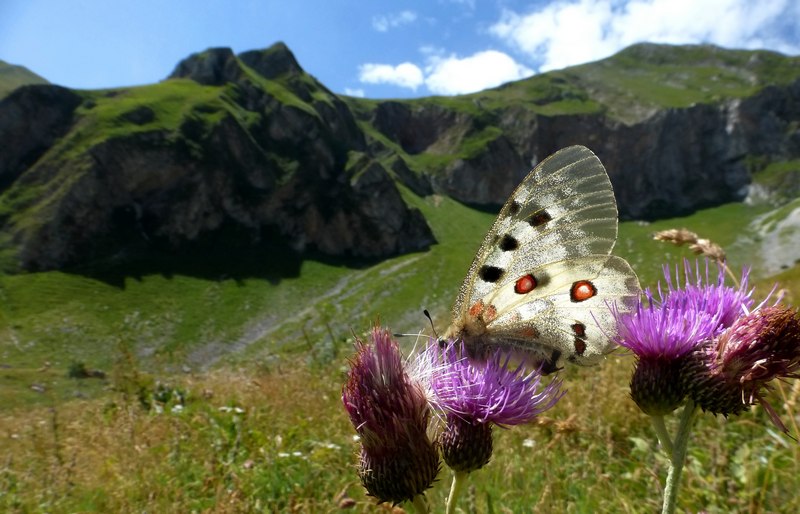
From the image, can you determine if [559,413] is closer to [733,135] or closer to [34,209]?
[34,209]

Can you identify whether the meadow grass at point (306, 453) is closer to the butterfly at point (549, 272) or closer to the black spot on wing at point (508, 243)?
the butterfly at point (549, 272)

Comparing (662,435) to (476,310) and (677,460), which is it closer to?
(677,460)

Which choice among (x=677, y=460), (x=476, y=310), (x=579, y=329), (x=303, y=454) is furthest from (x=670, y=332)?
(x=303, y=454)

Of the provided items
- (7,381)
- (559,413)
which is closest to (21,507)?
(559,413)

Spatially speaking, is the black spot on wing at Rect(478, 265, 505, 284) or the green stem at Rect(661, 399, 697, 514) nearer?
the green stem at Rect(661, 399, 697, 514)

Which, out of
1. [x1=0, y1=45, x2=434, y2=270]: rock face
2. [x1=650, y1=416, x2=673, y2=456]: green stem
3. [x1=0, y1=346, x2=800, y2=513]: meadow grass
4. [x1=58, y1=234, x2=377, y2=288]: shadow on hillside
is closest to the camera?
[x1=650, y1=416, x2=673, y2=456]: green stem

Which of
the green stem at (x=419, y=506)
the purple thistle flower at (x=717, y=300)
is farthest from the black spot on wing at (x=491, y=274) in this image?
the green stem at (x=419, y=506)

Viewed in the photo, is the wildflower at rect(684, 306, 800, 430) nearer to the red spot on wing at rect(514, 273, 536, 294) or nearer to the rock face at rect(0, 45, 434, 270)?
the red spot on wing at rect(514, 273, 536, 294)

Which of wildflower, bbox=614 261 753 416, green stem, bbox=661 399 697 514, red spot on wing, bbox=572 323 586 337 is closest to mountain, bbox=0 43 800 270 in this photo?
red spot on wing, bbox=572 323 586 337
